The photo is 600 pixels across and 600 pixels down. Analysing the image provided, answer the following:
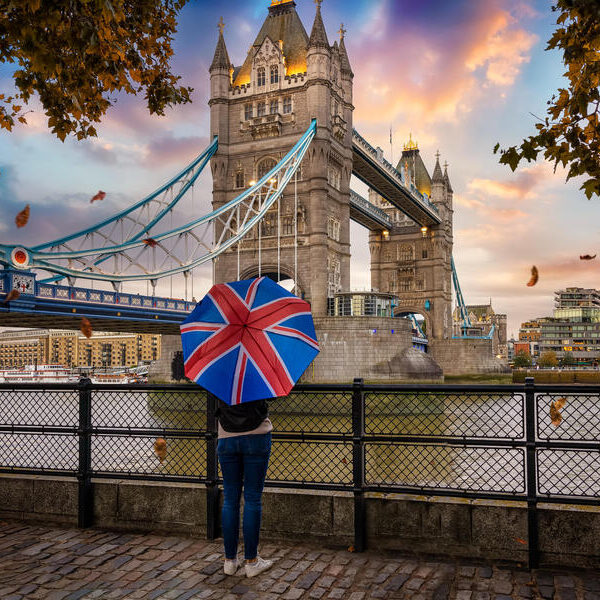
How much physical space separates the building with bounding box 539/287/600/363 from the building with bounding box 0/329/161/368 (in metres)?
72.8

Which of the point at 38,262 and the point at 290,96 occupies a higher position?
the point at 290,96

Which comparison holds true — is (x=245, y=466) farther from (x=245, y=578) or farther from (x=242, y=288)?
(x=242, y=288)

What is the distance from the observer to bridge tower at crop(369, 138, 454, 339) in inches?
2606

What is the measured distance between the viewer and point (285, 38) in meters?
41.0

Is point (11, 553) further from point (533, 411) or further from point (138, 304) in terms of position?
point (138, 304)

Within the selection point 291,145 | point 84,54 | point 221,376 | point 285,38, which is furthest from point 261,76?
point 221,376

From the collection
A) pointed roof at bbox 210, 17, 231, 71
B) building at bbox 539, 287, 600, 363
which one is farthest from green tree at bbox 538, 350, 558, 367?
pointed roof at bbox 210, 17, 231, 71

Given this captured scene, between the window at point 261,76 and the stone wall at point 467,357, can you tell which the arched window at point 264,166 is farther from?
the stone wall at point 467,357

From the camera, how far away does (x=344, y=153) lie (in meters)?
40.8

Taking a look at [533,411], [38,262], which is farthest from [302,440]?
[38,262]

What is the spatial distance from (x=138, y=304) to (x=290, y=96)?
61.6 ft

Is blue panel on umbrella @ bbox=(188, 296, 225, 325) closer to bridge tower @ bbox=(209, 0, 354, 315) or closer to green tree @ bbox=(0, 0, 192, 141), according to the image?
green tree @ bbox=(0, 0, 192, 141)

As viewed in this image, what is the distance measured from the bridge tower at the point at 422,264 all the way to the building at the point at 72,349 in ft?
184

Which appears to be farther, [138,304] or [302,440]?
[138,304]
